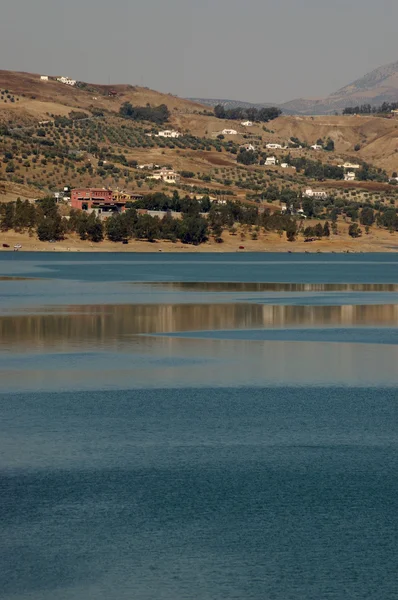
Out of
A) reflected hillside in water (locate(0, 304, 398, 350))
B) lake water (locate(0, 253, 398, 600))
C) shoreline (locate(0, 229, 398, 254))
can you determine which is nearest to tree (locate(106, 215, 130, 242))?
shoreline (locate(0, 229, 398, 254))

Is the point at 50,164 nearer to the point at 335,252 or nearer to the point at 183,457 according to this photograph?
the point at 335,252

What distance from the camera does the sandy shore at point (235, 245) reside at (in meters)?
155

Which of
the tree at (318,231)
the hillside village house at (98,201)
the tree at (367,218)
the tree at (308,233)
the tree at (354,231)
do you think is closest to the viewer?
the hillside village house at (98,201)

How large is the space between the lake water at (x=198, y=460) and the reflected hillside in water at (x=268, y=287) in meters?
25.2

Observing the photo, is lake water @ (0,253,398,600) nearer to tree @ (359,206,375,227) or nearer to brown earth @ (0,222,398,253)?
brown earth @ (0,222,398,253)

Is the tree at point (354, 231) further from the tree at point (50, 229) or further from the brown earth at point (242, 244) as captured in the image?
the tree at point (50, 229)

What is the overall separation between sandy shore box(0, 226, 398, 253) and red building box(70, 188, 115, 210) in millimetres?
13946

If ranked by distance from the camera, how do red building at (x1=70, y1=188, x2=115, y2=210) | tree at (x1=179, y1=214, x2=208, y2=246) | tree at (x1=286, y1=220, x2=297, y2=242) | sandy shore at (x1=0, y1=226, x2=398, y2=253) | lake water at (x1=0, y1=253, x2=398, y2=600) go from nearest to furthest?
1. lake water at (x1=0, y1=253, x2=398, y2=600)
2. sandy shore at (x1=0, y1=226, x2=398, y2=253)
3. tree at (x1=179, y1=214, x2=208, y2=246)
4. tree at (x1=286, y1=220, x2=297, y2=242)
5. red building at (x1=70, y1=188, x2=115, y2=210)

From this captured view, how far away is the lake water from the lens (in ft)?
→ 58.9

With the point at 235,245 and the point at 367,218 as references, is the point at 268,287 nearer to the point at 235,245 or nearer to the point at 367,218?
the point at 235,245

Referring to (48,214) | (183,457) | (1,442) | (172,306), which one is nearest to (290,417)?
(183,457)

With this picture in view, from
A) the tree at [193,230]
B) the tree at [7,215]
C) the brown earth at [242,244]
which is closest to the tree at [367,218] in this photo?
the brown earth at [242,244]

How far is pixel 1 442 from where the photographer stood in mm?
26516

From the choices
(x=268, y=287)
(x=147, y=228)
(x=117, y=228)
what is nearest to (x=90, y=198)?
(x=147, y=228)
